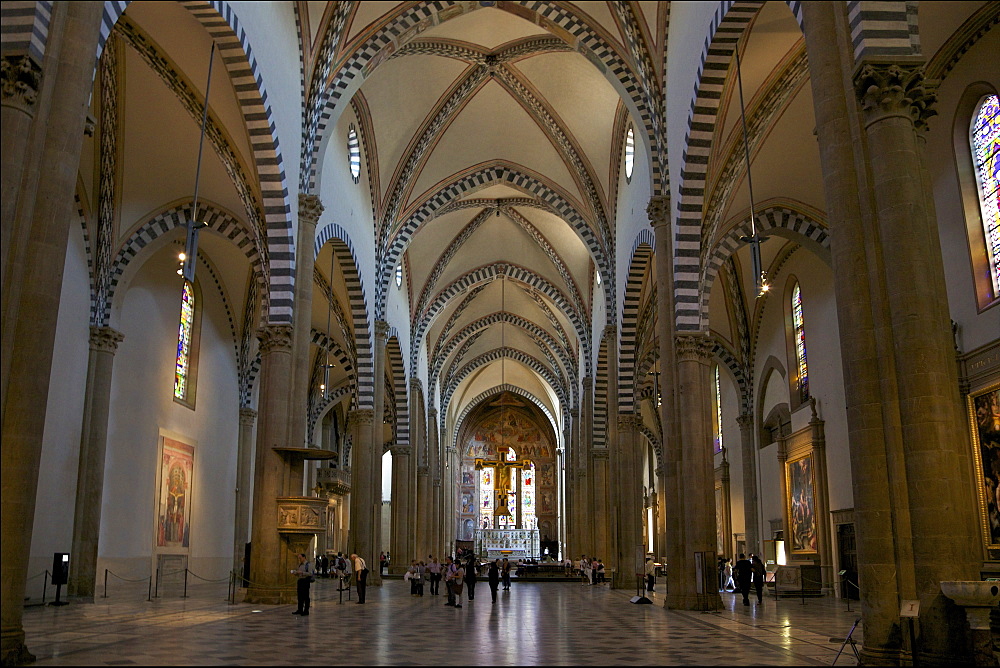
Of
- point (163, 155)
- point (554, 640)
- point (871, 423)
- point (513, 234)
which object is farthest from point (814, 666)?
point (513, 234)

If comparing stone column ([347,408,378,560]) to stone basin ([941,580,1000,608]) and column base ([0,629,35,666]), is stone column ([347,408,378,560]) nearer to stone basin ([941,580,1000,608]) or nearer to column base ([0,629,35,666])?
column base ([0,629,35,666])

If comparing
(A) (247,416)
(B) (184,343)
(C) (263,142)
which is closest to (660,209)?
(C) (263,142)

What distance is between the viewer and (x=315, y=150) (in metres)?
16.7

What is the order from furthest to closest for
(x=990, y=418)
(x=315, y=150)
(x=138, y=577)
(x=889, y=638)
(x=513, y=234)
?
(x=513, y=234) → (x=138, y=577) → (x=315, y=150) → (x=990, y=418) → (x=889, y=638)

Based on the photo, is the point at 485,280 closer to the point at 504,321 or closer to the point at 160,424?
the point at 504,321

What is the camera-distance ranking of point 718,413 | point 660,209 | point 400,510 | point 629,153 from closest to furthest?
point 660,209 → point 629,153 → point 400,510 → point 718,413

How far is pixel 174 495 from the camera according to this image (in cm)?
2231

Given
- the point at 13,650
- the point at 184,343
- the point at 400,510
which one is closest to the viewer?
the point at 13,650

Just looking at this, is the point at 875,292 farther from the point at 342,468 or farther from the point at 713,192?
the point at 342,468

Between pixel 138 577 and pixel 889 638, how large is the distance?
18.0 meters

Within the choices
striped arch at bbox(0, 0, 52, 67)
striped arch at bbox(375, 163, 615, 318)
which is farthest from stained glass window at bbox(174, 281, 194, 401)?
striped arch at bbox(0, 0, 52, 67)

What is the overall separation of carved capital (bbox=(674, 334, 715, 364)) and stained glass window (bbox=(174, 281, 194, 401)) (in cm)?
1377

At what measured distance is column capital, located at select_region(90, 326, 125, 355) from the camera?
18391mm

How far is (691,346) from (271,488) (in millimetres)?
8099
